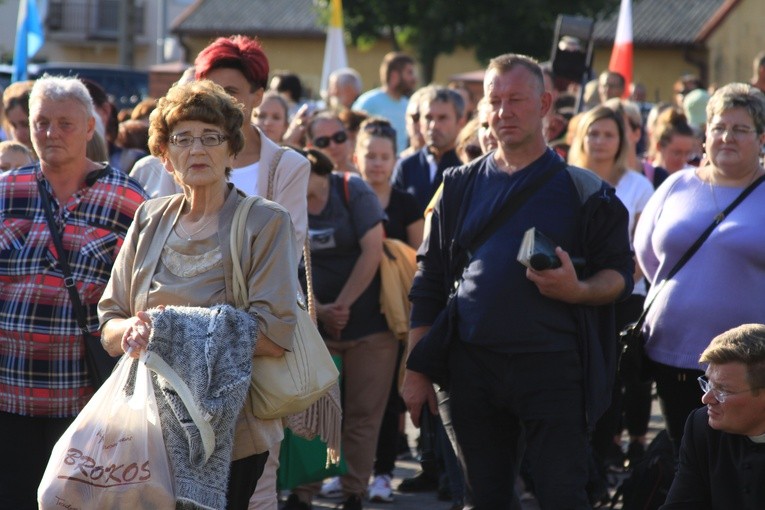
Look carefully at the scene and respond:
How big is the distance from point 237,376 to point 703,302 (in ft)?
6.89

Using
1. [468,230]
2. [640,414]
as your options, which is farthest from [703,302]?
[640,414]

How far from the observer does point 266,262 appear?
4.43 metres

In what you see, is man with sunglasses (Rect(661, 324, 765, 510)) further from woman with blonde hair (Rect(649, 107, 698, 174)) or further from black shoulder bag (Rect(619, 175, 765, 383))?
woman with blonde hair (Rect(649, 107, 698, 174))

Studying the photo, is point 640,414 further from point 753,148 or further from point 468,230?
point 468,230

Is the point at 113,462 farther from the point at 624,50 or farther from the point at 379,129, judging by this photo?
the point at 624,50

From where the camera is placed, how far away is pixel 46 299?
17.5 feet

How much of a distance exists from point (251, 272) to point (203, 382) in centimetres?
41

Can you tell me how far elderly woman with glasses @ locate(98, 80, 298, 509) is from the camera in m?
4.31

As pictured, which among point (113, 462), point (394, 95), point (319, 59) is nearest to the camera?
point (113, 462)

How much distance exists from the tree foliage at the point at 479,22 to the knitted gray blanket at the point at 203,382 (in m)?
36.8

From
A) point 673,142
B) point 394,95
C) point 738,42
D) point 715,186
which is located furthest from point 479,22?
point 715,186

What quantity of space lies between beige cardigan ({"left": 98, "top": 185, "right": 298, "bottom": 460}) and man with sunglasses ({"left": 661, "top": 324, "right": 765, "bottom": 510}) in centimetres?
141

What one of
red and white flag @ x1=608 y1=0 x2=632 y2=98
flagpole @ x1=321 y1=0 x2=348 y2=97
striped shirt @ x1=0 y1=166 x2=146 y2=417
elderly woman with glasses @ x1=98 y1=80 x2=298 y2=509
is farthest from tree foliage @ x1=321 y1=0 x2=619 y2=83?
elderly woman with glasses @ x1=98 y1=80 x2=298 y2=509

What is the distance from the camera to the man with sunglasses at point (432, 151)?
8.66m
